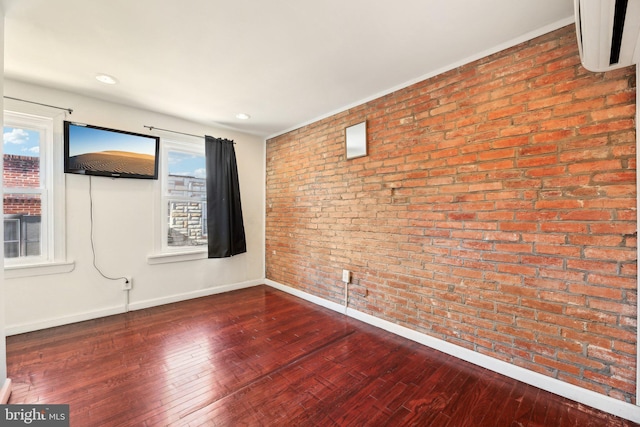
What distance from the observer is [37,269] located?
8.43ft

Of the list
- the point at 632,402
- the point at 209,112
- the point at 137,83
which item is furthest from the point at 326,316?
the point at 137,83

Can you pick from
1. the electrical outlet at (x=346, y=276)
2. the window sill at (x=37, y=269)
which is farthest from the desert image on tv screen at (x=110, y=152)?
the electrical outlet at (x=346, y=276)

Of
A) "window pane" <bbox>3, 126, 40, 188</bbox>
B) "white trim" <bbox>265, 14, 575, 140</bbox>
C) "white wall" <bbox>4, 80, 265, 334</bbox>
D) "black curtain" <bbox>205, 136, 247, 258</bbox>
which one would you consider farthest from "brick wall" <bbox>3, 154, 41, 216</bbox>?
"white trim" <bbox>265, 14, 575, 140</bbox>

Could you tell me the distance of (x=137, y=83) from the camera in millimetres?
2523

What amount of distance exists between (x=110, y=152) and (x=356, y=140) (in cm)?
285

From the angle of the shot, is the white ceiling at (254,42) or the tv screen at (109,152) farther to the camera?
the tv screen at (109,152)

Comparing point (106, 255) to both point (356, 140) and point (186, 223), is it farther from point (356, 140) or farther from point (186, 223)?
point (356, 140)

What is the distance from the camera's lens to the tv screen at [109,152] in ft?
8.91

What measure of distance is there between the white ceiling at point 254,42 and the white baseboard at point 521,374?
2.39m

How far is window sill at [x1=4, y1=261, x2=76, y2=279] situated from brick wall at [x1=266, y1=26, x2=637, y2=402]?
312 centimetres

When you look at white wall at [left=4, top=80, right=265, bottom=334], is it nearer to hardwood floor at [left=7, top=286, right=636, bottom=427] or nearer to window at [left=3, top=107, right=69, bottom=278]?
window at [left=3, top=107, right=69, bottom=278]

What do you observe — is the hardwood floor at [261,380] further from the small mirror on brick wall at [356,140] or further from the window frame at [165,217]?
the small mirror on brick wall at [356,140]
